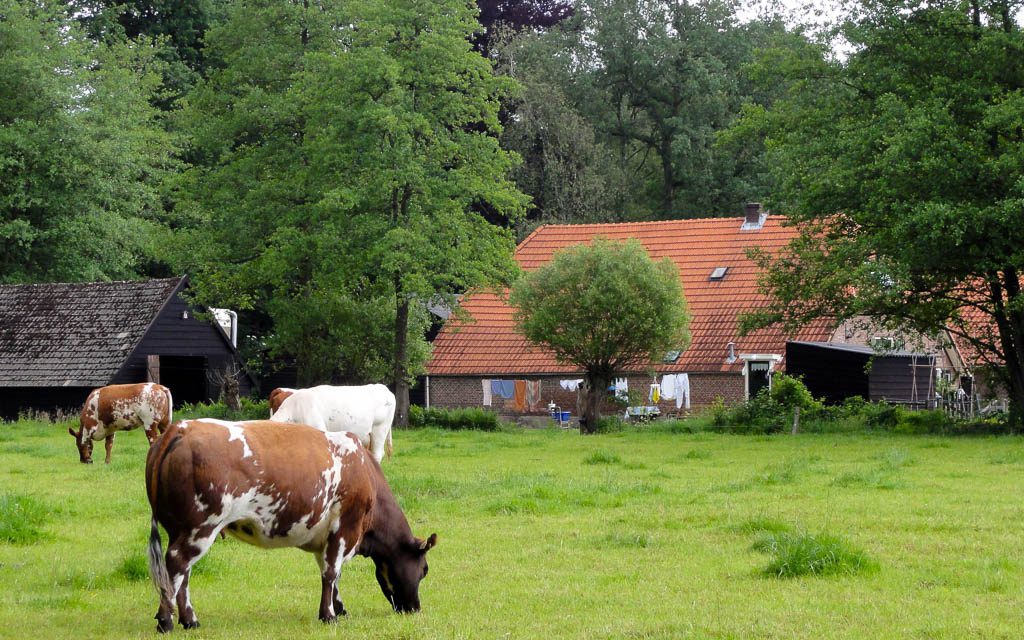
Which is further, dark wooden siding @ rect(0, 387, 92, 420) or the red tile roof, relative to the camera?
the red tile roof

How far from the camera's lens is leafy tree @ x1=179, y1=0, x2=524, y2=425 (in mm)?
32719

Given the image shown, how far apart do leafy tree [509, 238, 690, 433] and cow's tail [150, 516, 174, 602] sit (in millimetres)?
23804

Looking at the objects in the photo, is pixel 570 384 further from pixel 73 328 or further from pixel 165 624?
pixel 165 624

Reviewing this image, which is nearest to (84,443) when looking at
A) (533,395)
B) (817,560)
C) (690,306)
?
(817,560)

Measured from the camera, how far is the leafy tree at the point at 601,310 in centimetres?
3203

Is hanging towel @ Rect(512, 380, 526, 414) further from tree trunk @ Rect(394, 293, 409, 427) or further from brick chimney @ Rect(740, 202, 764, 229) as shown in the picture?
brick chimney @ Rect(740, 202, 764, 229)

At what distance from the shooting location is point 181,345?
125 feet

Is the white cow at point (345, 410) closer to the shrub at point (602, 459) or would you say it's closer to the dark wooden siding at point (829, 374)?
the shrub at point (602, 459)

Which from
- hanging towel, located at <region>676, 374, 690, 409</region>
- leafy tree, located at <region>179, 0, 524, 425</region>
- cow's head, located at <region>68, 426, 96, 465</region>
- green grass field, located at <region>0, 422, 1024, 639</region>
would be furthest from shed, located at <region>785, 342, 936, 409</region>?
cow's head, located at <region>68, 426, 96, 465</region>

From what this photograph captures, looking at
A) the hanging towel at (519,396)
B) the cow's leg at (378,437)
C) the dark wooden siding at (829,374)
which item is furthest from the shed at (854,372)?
the cow's leg at (378,437)

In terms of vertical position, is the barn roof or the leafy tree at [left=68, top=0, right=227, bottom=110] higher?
the leafy tree at [left=68, top=0, right=227, bottom=110]

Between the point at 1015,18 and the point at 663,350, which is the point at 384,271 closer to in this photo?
the point at 663,350

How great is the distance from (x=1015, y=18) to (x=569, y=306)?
12.1m

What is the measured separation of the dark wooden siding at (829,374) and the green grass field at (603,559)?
17.8 metres
